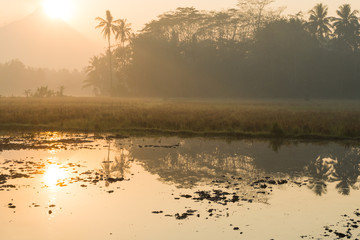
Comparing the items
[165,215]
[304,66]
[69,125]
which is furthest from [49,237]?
[304,66]

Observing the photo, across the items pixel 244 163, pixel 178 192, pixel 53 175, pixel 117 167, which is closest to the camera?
pixel 178 192

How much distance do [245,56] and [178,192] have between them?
72.3m

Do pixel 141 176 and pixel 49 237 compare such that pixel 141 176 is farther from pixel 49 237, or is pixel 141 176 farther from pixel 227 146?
pixel 227 146

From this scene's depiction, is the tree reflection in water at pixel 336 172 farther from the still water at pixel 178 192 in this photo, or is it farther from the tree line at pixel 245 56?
the tree line at pixel 245 56

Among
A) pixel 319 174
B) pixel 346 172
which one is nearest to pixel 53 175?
pixel 319 174

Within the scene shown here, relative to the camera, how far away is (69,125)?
28891mm

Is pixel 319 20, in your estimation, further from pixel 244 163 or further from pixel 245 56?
pixel 244 163

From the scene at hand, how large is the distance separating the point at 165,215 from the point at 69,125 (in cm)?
1976

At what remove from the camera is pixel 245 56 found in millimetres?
82562

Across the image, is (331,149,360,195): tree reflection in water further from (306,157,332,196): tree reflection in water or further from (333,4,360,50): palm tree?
(333,4,360,50): palm tree

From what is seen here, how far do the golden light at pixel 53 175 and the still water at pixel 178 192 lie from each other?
31 mm

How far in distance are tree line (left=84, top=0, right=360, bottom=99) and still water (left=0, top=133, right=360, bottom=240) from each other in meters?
58.9

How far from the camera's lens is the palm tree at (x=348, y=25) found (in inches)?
3329

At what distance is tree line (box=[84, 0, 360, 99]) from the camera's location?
77812 mm
